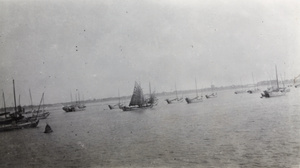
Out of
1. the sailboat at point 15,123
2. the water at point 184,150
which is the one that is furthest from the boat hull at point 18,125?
the water at point 184,150

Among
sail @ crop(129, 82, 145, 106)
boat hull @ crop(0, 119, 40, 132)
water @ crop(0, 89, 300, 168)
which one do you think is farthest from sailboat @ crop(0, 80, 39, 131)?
sail @ crop(129, 82, 145, 106)

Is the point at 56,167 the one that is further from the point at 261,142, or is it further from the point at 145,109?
the point at 145,109

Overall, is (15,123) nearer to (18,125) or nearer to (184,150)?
(18,125)

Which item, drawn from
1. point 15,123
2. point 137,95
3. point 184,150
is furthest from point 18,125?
point 184,150

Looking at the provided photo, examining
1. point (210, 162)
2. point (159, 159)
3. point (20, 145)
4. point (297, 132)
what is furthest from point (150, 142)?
point (20, 145)

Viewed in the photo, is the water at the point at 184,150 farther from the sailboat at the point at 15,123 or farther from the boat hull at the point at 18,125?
the sailboat at the point at 15,123

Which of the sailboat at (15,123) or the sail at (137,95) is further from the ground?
the sail at (137,95)

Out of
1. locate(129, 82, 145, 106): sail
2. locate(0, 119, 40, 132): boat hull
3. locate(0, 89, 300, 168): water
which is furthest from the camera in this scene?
locate(129, 82, 145, 106): sail

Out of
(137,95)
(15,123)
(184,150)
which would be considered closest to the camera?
(184,150)

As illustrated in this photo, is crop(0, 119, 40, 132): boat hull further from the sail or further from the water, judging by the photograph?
the sail

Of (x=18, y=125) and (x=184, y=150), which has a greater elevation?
(x=18, y=125)

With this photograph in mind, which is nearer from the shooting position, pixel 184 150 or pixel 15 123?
pixel 184 150
